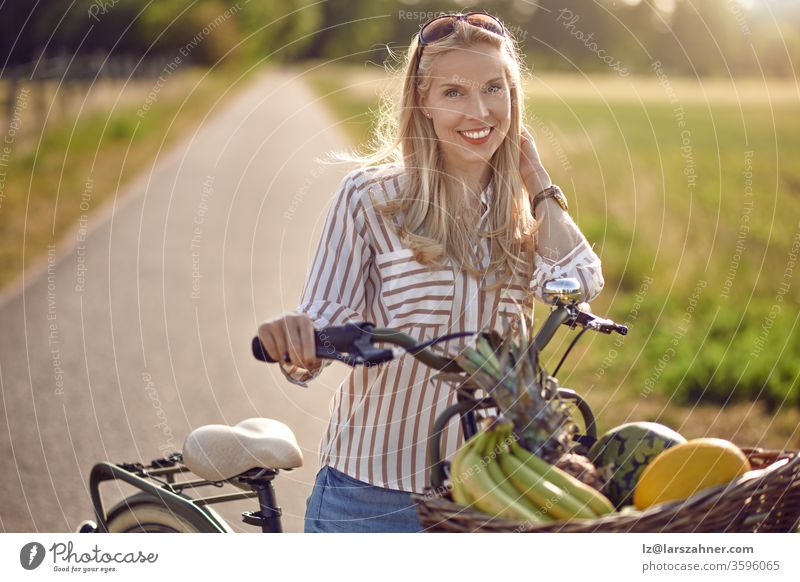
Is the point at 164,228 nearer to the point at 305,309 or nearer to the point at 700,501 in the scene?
the point at 305,309

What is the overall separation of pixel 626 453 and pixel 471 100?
2.93 ft

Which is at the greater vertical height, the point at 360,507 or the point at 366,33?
the point at 366,33

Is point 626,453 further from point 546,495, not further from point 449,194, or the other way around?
point 449,194

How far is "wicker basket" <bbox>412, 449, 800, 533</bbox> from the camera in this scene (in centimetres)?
163

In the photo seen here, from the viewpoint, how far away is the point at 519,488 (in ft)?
5.60

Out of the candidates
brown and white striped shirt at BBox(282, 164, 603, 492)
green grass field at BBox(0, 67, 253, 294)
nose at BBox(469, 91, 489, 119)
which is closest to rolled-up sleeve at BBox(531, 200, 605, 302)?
brown and white striped shirt at BBox(282, 164, 603, 492)

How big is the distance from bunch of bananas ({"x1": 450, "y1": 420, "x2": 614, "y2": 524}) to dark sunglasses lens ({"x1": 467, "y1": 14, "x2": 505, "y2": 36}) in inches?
41.6

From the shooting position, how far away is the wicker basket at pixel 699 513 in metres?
1.63

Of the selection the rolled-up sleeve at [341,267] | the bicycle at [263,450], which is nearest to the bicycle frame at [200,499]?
the bicycle at [263,450]

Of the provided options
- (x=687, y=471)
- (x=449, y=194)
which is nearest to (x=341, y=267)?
(x=449, y=194)

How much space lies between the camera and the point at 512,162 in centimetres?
250

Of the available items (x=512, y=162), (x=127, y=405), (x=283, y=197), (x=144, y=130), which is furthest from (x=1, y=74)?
(x=512, y=162)

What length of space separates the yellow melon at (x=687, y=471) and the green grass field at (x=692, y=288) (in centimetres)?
237

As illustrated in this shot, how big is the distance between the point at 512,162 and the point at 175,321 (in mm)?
5582
